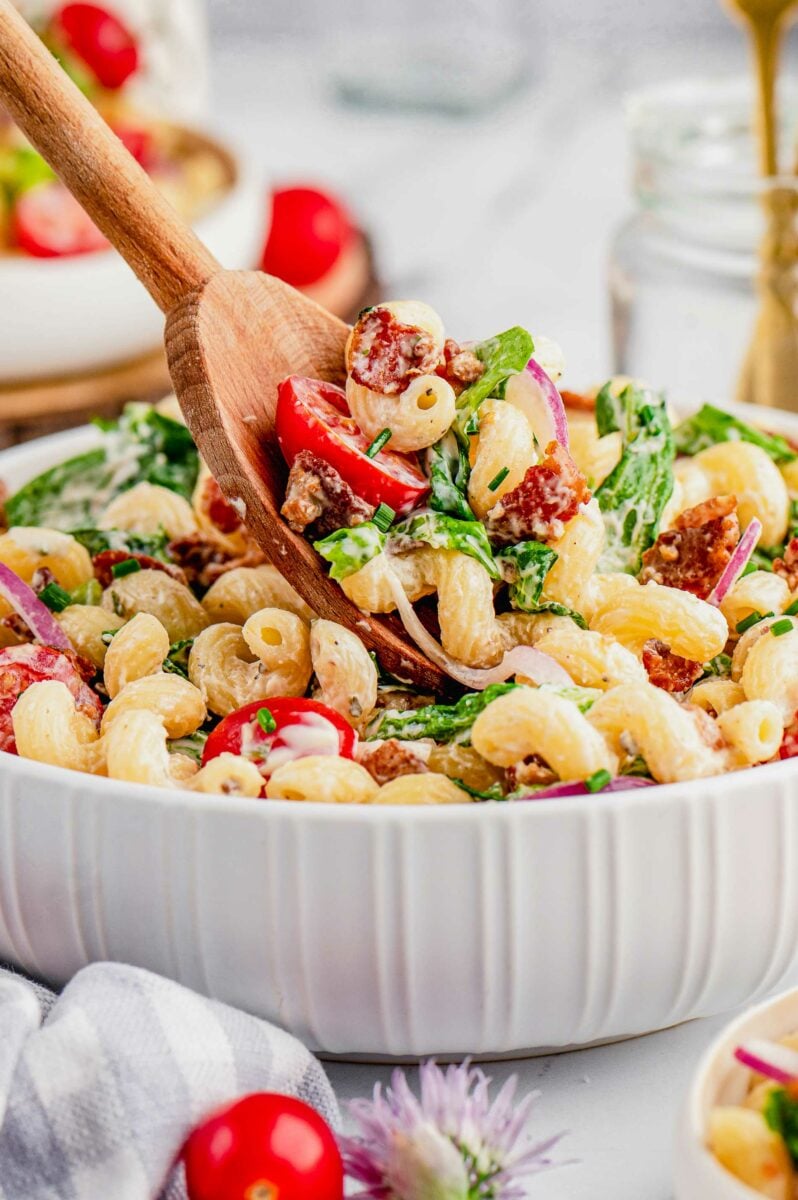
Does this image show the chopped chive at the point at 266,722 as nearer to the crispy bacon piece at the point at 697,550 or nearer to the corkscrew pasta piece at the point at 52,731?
the corkscrew pasta piece at the point at 52,731

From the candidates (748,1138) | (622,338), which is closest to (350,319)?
(622,338)

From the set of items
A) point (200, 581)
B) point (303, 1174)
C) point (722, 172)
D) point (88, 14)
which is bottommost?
point (303, 1174)

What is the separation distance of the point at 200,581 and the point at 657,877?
2.64ft

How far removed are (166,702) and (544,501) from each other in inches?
17.7

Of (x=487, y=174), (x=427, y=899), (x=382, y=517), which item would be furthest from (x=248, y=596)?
(x=487, y=174)

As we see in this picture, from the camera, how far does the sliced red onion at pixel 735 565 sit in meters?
1.88

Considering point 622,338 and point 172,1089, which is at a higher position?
point 622,338

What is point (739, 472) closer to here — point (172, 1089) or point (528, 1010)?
point (528, 1010)

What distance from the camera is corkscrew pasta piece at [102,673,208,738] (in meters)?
1.73

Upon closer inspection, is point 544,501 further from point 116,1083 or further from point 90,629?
point 116,1083

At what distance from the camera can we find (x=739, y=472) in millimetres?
2062

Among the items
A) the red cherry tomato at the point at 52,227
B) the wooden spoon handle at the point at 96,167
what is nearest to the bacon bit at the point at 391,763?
the wooden spoon handle at the point at 96,167

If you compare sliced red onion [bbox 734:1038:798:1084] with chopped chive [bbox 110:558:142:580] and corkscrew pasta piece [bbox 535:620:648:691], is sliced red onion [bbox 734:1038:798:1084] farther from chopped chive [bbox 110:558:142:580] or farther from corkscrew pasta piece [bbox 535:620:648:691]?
chopped chive [bbox 110:558:142:580]

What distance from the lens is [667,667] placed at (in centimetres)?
180
